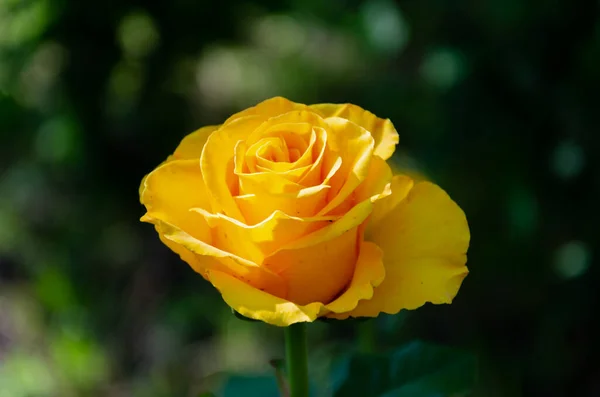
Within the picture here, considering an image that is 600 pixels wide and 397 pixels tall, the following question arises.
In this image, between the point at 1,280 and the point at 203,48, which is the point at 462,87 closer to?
the point at 203,48

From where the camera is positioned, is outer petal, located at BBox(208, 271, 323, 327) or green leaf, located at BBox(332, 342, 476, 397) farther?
green leaf, located at BBox(332, 342, 476, 397)

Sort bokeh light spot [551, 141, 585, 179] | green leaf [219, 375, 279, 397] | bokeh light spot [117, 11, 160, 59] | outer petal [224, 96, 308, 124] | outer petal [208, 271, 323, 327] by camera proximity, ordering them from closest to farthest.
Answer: outer petal [208, 271, 323, 327], outer petal [224, 96, 308, 124], green leaf [219, 375, 279, 397], bokeh light spot [551, 141, 585, 179], bokeh light spot [117, 11, 160, 59]

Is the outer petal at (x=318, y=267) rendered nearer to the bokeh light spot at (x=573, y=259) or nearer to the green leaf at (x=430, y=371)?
the green leaf at (x=430, y=371)

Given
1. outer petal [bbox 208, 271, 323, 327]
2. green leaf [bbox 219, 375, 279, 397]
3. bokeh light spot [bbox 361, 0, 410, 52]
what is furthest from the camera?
bokeh light spot [bbox 361, 0, 410, 52]

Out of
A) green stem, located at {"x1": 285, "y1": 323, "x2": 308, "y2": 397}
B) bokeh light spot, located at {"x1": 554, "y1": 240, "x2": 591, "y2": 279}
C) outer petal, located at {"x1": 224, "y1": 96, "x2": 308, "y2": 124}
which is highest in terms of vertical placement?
outer petal, located at {"x1": 224, "y1": 96, "x2": 308, "y2": 124}

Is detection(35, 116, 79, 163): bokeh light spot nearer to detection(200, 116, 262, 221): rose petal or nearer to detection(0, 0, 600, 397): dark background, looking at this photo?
detection(0, 0, 600, 397): dark background

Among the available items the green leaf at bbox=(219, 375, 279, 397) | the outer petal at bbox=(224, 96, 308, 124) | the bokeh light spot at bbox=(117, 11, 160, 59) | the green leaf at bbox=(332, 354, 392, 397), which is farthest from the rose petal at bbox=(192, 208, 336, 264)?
the bokeh light spot at bbox=(117, 11, 160, 59)

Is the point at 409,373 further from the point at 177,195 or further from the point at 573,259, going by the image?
the point at 573,259

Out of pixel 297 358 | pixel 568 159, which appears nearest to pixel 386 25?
pixel 568 159

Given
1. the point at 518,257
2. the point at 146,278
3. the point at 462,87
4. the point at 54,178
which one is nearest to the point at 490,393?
the point at 518,257
